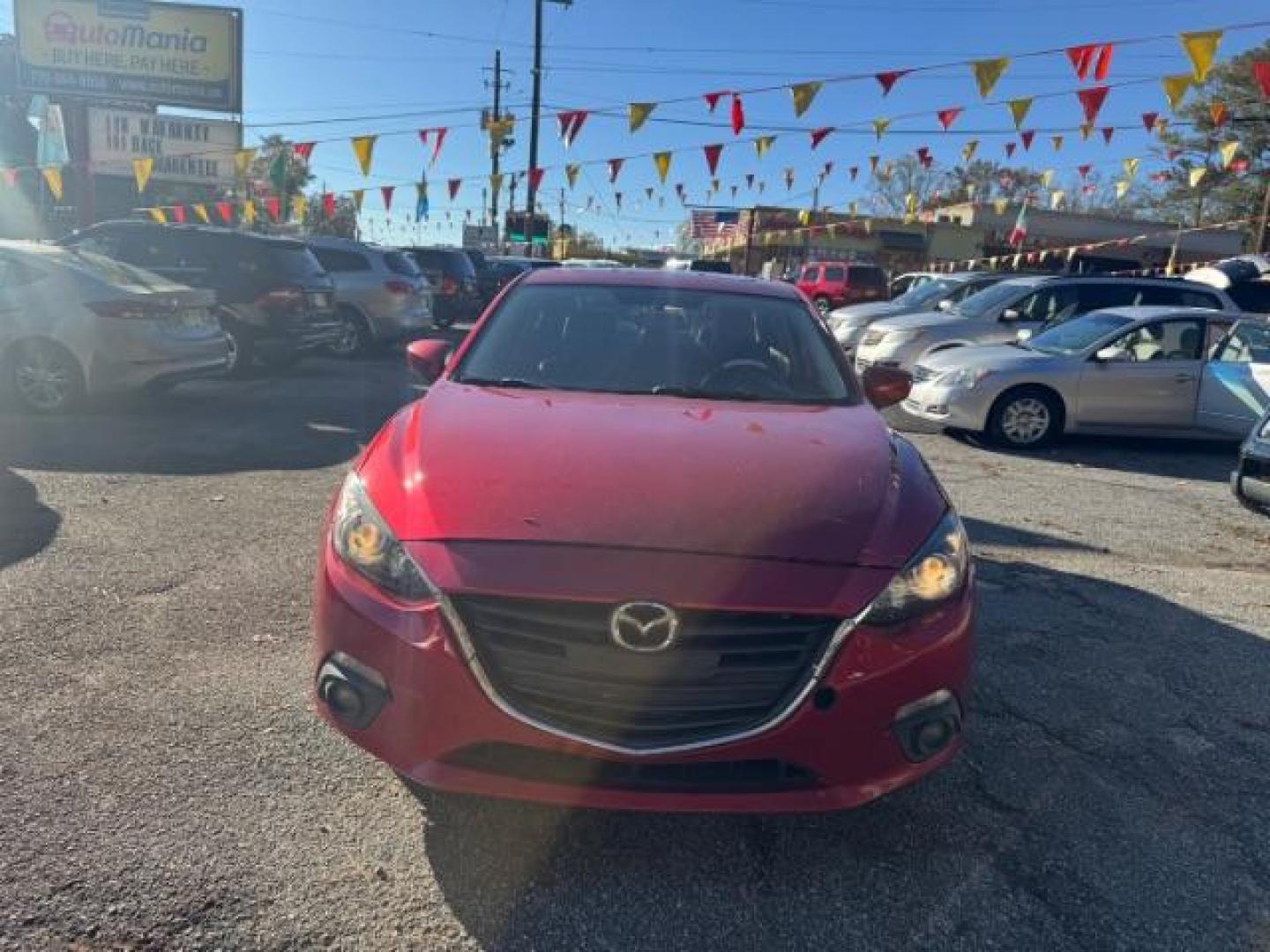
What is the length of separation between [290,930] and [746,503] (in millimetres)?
1541

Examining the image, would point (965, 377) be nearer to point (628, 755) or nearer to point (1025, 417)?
point (1025, 417)

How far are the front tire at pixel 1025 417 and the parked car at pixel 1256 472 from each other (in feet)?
9.62

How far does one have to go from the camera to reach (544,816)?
2635 mm

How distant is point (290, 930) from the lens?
2.18 metres

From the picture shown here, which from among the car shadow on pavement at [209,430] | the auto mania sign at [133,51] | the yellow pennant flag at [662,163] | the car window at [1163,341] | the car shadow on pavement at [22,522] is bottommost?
the car shadow on pavement at [22,522]

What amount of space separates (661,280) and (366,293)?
10.4 meters

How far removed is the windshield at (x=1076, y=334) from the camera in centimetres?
909

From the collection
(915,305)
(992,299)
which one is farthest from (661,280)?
(915,305)

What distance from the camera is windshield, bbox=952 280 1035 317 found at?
39.9 ft

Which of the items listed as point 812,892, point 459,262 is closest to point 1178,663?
point 812,892

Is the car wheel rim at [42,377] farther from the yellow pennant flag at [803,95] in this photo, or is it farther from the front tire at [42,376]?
the yellow pennant flag at [803,95]

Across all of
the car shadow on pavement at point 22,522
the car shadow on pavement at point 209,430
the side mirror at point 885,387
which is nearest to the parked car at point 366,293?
the car shadow on pavement at point 209,430

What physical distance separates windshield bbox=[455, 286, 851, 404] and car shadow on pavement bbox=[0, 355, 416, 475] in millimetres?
3426

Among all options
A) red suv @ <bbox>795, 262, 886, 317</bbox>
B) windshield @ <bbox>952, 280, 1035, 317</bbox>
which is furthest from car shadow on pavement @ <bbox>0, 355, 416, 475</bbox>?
red suv @ <bbox>795, 262, 886, 317</bbox>
